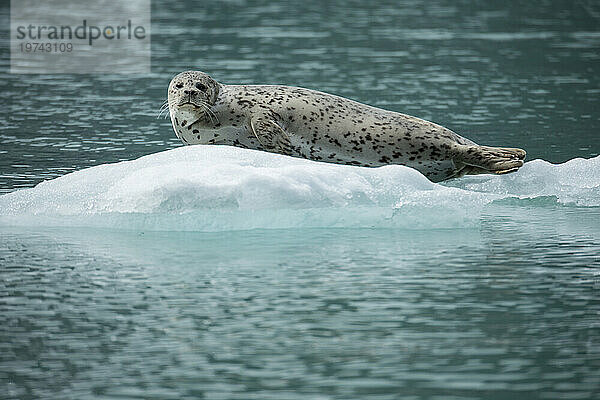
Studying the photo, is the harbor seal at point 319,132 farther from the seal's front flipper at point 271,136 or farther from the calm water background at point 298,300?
the calm water background at point 298,300

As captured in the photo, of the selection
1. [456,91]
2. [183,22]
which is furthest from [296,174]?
[183,22]

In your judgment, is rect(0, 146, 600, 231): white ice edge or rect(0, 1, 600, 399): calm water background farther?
rect(0, 146, 600, 231): white ice edge

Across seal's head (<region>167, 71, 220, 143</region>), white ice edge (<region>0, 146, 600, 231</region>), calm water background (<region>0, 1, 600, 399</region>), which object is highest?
seal's head (<region>167, 71, 220, 143</region>)

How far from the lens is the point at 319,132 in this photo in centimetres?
880

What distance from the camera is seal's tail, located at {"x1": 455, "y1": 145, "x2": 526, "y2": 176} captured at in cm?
869

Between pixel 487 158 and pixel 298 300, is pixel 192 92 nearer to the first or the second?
pixel 487 158

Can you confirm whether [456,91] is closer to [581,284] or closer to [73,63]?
[73,63]

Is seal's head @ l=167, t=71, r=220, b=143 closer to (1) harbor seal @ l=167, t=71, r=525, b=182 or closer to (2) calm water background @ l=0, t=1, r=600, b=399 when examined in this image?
(1) harbor seal @ l=167, t=71, r=525, b=182

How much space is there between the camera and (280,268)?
6930 mm

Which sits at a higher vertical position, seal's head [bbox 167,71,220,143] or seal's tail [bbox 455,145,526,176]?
seal's head [bbox 167,71,220,143]

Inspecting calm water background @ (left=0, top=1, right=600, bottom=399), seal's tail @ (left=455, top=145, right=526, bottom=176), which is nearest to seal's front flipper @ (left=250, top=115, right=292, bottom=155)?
calm water background @ (left=0, top=1, right=600, bottom=399)

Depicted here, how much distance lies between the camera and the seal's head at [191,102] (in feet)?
28.7

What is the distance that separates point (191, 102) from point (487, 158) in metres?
2.04

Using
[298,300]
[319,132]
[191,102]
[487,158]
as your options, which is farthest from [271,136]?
[298,300]
